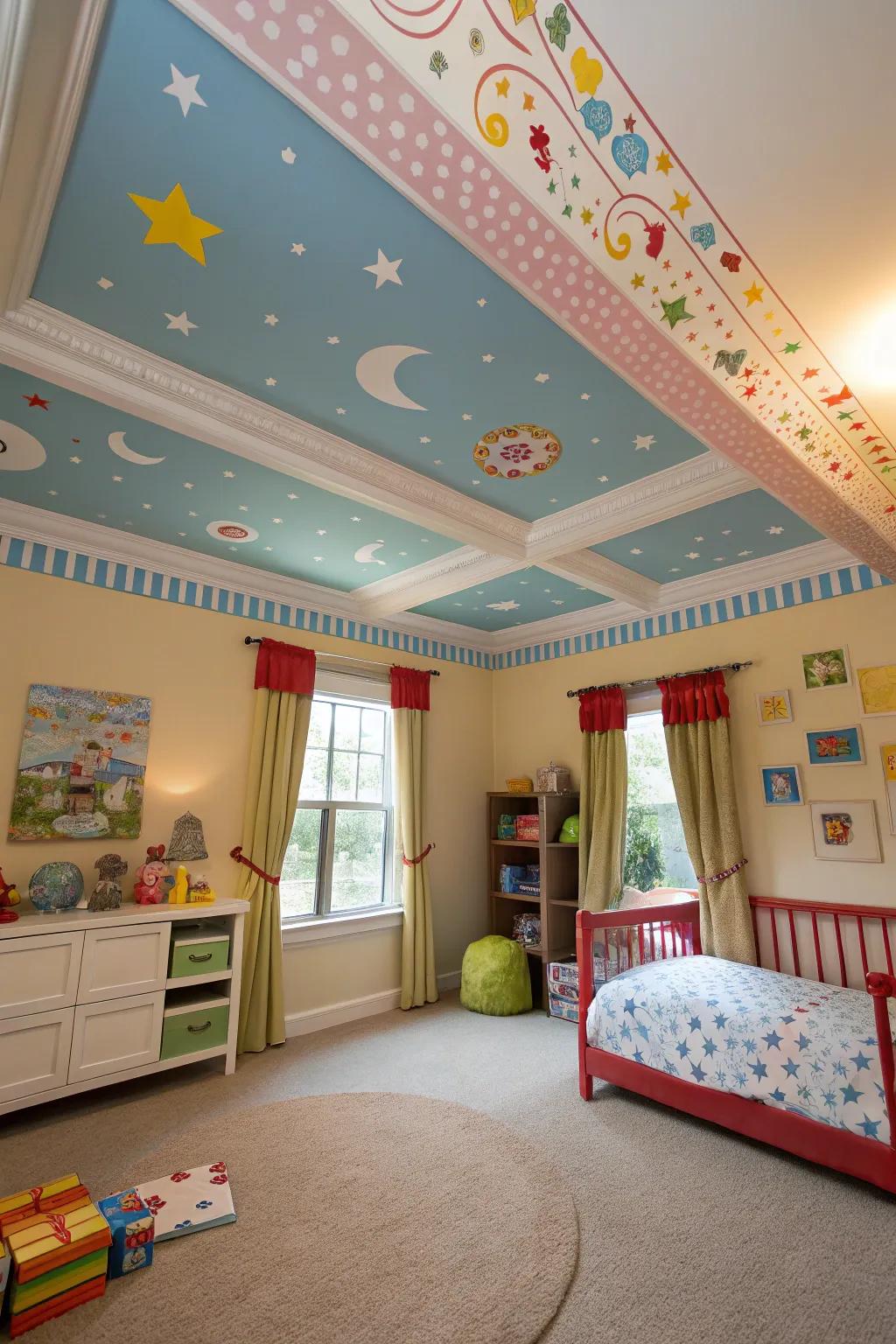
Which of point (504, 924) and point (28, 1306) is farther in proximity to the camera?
point (504, 924)

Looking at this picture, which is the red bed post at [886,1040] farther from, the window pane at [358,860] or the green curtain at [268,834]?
the window pane at [358,860]

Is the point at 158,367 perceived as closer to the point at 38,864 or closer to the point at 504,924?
the point at 38,864

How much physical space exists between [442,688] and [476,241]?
403cm

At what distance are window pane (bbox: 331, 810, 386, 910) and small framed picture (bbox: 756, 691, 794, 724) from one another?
105 inches

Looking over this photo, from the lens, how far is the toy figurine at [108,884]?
3.16 metres

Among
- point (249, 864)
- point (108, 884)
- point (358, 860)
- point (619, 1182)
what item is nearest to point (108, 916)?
point (108, 884)

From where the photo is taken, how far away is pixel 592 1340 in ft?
5.51

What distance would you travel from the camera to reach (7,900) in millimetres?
2951

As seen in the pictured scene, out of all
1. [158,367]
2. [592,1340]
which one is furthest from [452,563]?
[592,1340]

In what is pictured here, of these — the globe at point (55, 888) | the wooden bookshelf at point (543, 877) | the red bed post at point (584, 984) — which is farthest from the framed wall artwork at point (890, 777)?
the globe at point (55, 888)

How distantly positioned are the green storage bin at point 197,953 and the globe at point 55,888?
0.53m

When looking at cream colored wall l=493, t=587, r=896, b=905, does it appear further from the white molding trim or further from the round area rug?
the white molding trim

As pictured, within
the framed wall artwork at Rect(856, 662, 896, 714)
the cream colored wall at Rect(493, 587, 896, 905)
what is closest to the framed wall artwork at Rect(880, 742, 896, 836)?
the cream colored wall at Rect(493, 587, 896, 905)

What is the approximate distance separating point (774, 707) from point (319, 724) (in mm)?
2927
